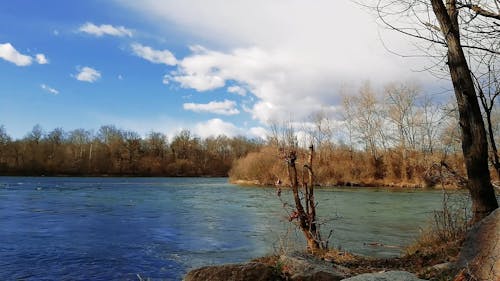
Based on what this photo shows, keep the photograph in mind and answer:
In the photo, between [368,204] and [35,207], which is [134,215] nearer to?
[35,207]

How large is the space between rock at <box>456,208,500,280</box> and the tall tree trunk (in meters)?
1.24

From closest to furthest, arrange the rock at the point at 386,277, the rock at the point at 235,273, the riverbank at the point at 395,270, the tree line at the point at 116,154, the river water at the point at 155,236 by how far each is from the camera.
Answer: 1. the rock at the point at 386,277
2. the riverbank at the point at 395,270
3. the rock at the point at 235,273
4. the river water at the point at 155,236
5. the tree line at the point at 116,154

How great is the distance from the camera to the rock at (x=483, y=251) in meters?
4.23

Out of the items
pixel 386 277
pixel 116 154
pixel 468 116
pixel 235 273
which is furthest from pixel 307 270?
pixel 116 154

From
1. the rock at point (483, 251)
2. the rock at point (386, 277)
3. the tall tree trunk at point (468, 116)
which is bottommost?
the rock at point (386, 277)

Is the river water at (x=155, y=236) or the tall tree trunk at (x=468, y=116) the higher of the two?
→ the tall tree trunk at (x=468, y=116)

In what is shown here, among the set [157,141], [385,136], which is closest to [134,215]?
[385,136]

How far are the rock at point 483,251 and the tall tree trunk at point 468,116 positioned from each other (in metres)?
1.24

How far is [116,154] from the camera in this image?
8806 centimetres

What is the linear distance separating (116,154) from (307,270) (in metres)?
87.3

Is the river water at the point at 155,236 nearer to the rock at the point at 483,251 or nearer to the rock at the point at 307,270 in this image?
the rock at the point at 307,270

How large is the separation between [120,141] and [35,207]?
72.1m

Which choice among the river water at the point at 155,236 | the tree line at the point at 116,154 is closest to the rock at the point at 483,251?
the river water at the point at 155,236

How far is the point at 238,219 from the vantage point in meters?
18.1
